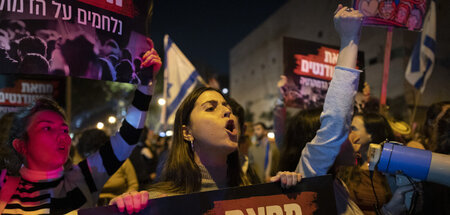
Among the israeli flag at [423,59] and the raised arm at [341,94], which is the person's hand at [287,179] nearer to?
the raised arm at [341,94]

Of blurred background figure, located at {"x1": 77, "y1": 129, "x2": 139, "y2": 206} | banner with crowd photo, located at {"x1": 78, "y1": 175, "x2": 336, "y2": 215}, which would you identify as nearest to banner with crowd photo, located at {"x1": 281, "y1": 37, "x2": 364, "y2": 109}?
blurred background figure, located at {"x1": 77, "y1": 129, "x2": 139, "y2": 206}

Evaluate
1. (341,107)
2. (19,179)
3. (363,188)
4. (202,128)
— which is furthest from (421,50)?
(19,179)

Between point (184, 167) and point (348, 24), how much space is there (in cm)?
120

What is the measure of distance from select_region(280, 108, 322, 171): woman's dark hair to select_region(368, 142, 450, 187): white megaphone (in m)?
0.63

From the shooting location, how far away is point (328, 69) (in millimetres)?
4449

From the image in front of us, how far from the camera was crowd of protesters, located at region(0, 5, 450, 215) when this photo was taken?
5.83 ft

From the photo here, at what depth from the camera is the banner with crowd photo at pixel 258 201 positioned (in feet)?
5.24

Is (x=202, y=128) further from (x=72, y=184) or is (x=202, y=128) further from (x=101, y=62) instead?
(x=72, y=184)

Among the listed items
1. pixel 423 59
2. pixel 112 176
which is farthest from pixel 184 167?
pixel 423 59

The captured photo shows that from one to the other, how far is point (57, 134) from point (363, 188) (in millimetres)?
2211

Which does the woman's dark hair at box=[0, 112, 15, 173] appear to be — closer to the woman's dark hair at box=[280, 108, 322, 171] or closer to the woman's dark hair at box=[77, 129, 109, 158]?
the woman's dark hair at box=[77, 129, 109, 158]

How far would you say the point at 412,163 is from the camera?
1.65 metres

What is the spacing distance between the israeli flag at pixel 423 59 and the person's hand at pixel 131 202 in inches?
155

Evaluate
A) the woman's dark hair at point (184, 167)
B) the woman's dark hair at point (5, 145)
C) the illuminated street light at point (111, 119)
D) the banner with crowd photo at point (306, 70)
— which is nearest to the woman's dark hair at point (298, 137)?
the woman's dark hair at point (184, 167)
